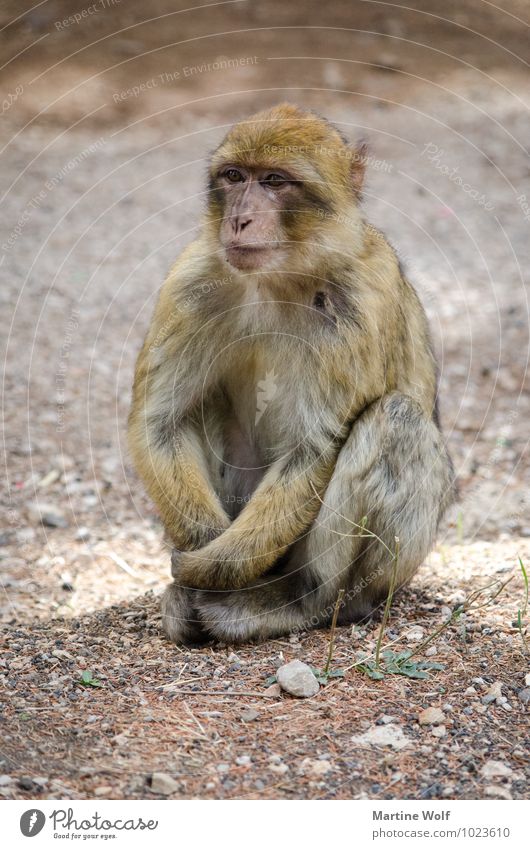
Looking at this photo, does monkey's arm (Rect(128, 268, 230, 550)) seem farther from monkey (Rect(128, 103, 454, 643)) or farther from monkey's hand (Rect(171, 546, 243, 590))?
monkey's hand (Rect(171, 546, 243, 590))

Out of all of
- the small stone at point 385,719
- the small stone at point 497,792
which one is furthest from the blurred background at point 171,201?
the small stone at point 497,792

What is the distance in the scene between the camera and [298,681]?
200 inches

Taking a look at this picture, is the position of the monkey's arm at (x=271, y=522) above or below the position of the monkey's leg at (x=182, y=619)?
above

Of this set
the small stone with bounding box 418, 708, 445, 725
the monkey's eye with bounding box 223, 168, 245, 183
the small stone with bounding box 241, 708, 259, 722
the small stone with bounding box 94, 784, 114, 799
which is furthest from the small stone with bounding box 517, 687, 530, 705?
the monkey's eye with bounding box 223, 168, 245, 183

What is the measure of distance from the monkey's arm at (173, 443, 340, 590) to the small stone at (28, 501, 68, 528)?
2.71 metres

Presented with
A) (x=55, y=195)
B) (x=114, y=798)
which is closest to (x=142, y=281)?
(x=55, y=195)

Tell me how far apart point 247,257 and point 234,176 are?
52 cm

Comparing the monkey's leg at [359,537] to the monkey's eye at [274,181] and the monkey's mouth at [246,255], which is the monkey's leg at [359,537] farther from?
the monkey's eye at [274,181]

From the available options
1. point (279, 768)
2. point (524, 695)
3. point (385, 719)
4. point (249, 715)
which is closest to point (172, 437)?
point (249, 715)

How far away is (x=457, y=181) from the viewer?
14.1 m

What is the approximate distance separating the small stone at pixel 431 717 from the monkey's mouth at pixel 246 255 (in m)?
2.35

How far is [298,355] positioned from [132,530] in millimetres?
3198

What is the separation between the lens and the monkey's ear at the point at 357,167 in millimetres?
5721

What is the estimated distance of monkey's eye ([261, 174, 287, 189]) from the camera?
5277 mm
